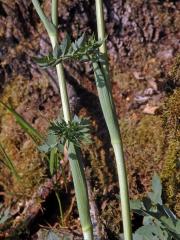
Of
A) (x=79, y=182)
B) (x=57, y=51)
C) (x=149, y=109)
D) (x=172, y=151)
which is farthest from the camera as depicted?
(x=149, y=109)

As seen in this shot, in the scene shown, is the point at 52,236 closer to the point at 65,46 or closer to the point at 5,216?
the point at 5,216

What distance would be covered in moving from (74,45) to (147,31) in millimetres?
821

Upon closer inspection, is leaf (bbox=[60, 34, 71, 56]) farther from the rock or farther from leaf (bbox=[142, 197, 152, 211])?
the rock

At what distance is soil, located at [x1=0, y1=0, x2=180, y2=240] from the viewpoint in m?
2.04

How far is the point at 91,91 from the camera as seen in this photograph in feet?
7.27

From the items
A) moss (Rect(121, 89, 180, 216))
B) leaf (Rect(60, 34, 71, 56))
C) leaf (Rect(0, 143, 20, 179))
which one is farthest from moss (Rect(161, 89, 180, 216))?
leaf (Rect(60, 34, 71, 56))

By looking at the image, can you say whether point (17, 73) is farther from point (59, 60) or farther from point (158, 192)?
point (158, 192)

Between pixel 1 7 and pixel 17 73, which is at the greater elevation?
pixel 1 7

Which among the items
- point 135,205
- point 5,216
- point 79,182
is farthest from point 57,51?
point 5,216

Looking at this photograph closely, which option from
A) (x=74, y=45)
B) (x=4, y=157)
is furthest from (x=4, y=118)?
(x=74, y=45)

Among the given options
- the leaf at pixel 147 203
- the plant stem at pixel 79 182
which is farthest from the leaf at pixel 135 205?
the plant stem at pixel 79 182

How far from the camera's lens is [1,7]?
2207 millimetres

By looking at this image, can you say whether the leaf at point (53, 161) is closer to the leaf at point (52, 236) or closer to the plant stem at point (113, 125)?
the leaf at point (52, 236)

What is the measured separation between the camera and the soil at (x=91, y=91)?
2.04 meters
